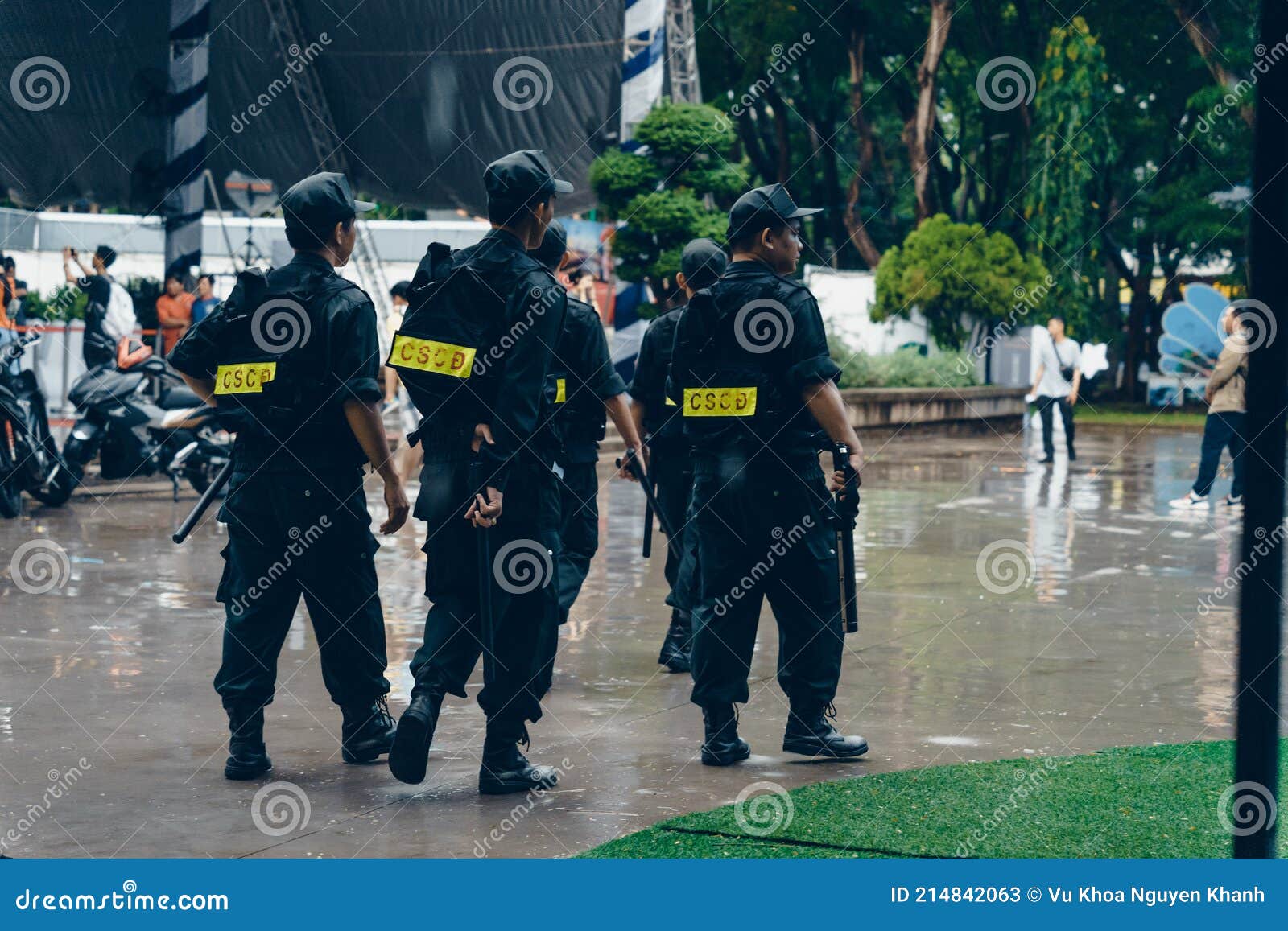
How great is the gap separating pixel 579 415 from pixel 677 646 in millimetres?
1311

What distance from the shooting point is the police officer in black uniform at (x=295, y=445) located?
18.5ft

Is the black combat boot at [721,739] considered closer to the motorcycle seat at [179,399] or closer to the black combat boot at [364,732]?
the black combat boot at [364,732]

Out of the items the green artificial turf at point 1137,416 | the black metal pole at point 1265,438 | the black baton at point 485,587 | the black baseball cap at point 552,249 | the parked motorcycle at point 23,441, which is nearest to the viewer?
the black metal pole at point 1265,438

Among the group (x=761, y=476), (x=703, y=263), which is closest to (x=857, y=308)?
(x=703, y=263)

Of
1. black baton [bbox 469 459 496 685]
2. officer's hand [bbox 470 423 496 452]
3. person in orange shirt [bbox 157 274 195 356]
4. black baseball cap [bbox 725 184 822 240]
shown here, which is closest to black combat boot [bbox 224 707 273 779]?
black baton [bbox 469 459 496 685]

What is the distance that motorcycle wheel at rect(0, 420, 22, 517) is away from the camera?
1295 centimetres

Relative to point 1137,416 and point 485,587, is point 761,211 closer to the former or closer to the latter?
point 485,587

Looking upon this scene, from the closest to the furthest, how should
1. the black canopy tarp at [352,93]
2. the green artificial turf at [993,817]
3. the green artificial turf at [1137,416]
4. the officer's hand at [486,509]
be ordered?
the green artificial turf at [993,817] < the officer's hand at [486,509] < the black canopy tarp at [352,93] < the green artificial turf at [1137,416]

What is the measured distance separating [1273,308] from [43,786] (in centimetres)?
412

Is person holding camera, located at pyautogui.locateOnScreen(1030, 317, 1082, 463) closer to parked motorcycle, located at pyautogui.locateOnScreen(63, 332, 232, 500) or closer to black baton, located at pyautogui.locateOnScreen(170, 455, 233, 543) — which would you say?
parked motorcycle, located at pyautogui.locateOnScreen(63, 332, 232, 500)

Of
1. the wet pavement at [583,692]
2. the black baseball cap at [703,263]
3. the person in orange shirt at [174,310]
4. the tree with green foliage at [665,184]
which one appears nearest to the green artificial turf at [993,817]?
the wet pavement at [583,692]

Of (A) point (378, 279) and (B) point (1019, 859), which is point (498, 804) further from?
(A) point (378, 279)

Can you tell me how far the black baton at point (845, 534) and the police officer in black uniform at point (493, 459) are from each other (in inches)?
39.6

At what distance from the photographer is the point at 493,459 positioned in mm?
5449
